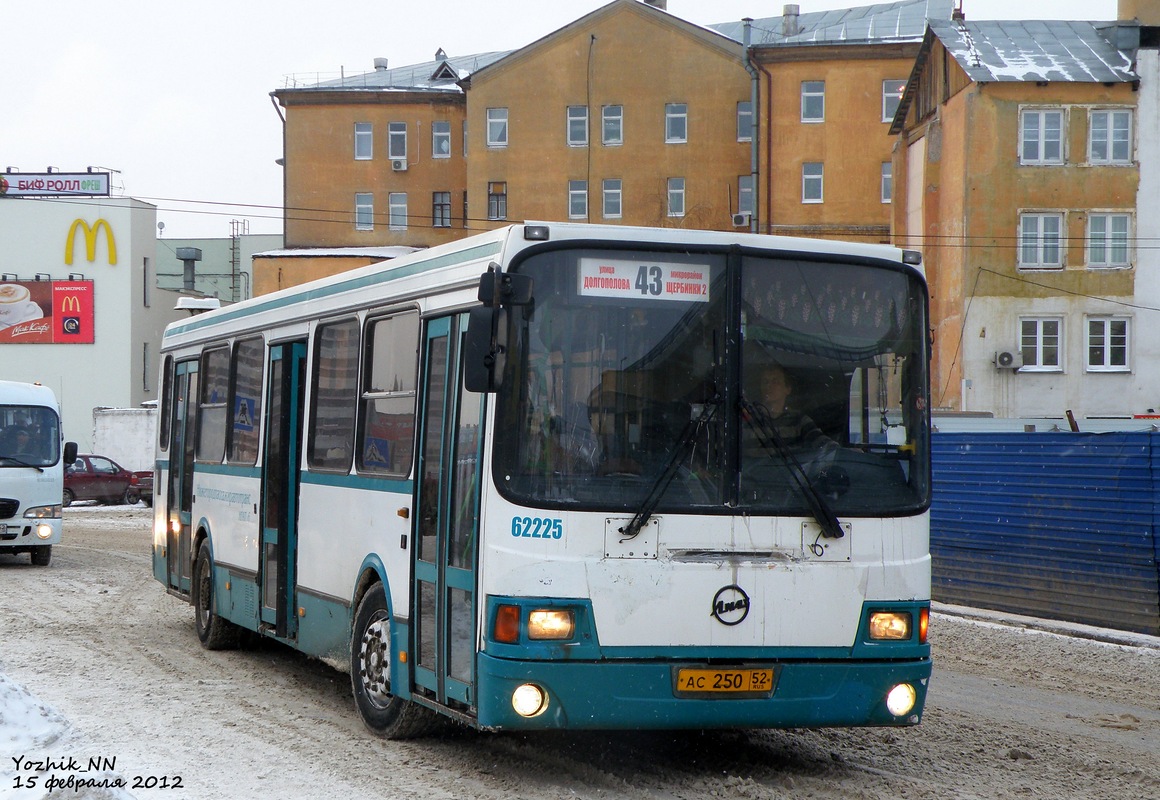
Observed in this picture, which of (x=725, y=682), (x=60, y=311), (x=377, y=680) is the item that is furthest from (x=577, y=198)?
(x=725, y=682)

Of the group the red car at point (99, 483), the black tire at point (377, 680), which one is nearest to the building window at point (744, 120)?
the red car at point (99, 483)

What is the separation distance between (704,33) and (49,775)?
55.8 metres

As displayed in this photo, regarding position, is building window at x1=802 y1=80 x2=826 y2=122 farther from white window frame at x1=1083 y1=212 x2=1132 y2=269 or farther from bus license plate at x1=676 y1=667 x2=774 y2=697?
bus license plate at x1=676 y1=667 x2=774 y2=697

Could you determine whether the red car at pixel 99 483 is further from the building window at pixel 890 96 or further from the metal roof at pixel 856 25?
the building window at pixel 890 96

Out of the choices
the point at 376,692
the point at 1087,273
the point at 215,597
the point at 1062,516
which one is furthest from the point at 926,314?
the point at 1087,273

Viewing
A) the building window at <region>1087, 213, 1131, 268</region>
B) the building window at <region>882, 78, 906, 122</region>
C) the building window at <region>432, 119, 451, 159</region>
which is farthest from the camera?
the building window at <region>432, 119, 451, 159</region>

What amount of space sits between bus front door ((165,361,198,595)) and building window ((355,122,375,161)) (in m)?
54.3

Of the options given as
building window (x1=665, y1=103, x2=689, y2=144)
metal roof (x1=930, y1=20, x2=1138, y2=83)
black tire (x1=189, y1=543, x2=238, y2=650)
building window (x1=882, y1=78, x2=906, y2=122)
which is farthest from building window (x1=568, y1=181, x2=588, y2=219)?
black tire (x1=189, y1=543, x2=238, y2=650)

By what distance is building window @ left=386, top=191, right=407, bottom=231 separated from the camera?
68125 millimetres

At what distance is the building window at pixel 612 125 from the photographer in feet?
200

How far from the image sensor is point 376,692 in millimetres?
8875

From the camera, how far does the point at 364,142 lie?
68125mm

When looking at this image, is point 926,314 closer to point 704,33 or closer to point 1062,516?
point 1062,516

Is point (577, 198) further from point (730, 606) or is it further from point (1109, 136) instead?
point (730, 606)
